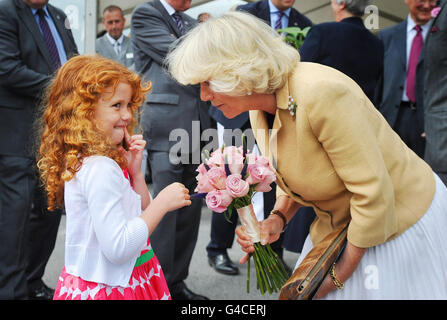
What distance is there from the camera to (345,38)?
9.56 feet

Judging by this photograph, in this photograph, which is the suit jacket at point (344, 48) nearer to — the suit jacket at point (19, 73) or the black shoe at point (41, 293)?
the suit jacket at point (19, 73)

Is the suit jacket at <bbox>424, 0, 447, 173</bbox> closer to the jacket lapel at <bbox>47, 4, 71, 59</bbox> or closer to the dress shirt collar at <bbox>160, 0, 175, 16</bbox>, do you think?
the dress shirt collar at <bbox>160, 0, 175, 16</bbox>

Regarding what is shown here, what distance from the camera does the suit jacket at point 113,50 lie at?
5.41 m

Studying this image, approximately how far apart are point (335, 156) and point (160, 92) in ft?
5.55

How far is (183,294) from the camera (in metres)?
3.02

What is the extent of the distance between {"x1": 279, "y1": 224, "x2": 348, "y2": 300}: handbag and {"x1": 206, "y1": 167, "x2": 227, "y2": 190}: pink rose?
35 cm

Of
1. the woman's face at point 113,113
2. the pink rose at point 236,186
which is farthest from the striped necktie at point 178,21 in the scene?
the pink rose at point 236,186

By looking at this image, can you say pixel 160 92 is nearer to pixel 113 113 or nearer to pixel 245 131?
pixel 245 131

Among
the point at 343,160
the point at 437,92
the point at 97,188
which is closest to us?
the point at 343,160

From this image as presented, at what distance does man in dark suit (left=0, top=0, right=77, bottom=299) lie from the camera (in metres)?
2.73

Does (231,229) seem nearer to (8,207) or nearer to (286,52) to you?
(8,207)

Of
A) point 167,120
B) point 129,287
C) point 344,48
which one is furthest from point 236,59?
point 344,48
